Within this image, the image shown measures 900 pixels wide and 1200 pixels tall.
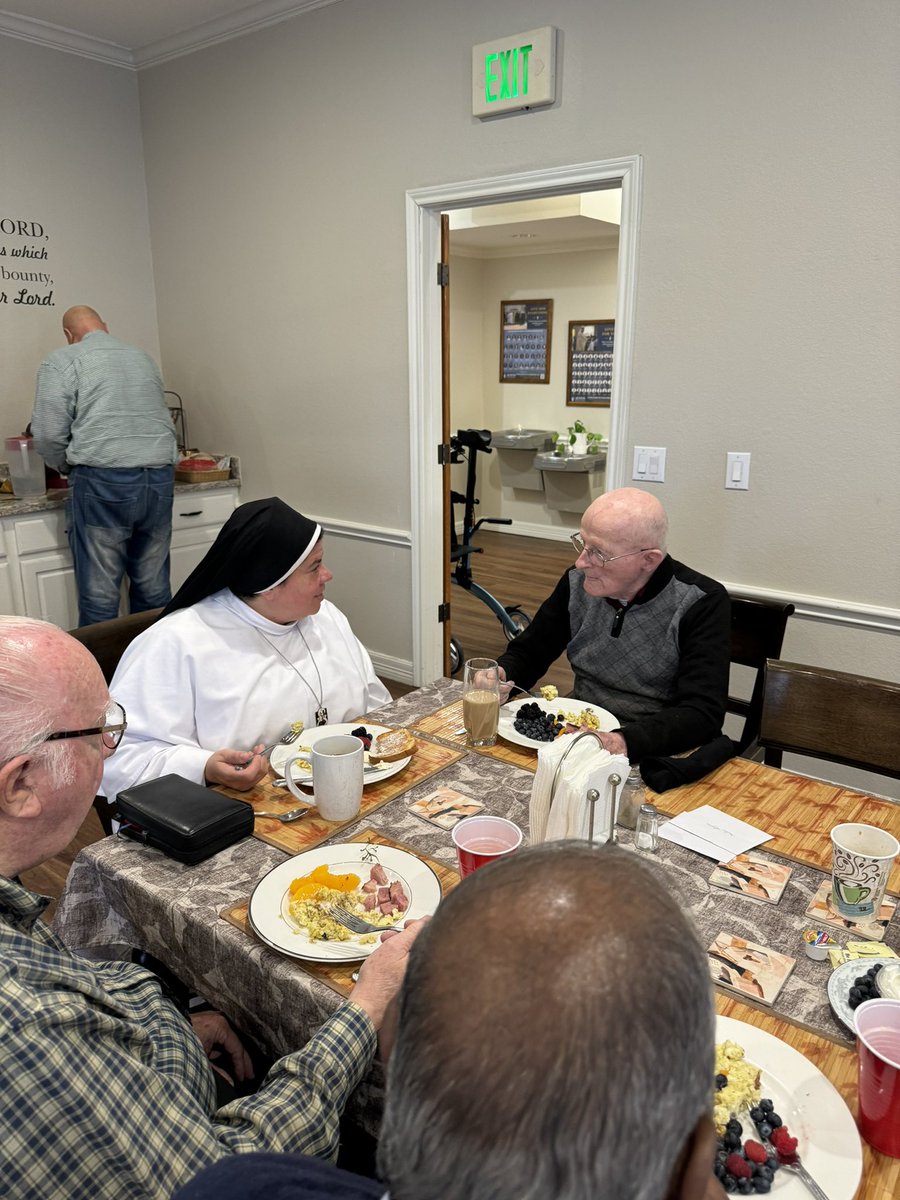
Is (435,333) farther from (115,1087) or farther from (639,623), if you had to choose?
(115,1087)

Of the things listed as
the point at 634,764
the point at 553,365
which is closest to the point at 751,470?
the point at 634,764

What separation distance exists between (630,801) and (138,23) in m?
4.38

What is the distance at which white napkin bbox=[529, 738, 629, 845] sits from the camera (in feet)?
3.82

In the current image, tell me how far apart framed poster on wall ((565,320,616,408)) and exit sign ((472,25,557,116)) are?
4063 mm

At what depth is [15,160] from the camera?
4062mm

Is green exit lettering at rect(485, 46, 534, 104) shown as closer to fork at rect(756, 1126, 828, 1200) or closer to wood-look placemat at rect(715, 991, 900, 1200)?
wood-look placemat at rect(715, 991, 900, 1200)

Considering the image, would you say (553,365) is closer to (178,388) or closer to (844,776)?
(178,388)

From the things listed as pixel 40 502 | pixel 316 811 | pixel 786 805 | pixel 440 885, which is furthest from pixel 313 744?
pixel 40 502

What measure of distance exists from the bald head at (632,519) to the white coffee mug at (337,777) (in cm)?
87

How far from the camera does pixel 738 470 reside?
2.75 metres

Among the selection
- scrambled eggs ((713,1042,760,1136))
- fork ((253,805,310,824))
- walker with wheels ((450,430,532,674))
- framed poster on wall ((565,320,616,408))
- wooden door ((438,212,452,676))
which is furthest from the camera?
framed poster on wall ((565,320,616,408))

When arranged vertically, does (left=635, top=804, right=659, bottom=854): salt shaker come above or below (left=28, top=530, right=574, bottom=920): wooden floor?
above

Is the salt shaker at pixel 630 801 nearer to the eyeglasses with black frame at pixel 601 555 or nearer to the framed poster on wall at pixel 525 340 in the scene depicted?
the eyeglasses with black frame at pixel 601 555

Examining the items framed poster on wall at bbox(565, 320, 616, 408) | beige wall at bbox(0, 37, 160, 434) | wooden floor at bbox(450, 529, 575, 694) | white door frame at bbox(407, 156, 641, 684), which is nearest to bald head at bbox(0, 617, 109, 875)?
white door frame at bbox(407, 156, 641, 684)
